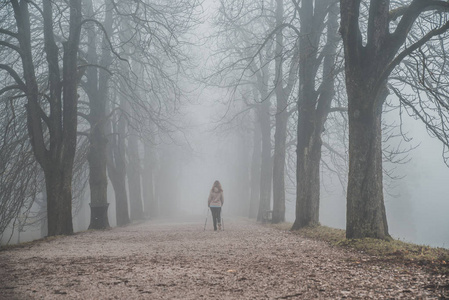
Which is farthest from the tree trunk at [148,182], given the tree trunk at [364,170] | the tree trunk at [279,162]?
the tree trunk at [364,170]

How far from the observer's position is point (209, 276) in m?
4.88

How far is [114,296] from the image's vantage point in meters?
4.02

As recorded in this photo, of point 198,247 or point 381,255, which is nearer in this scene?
point 381,255

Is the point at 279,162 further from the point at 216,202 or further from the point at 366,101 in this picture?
the point at 366,101

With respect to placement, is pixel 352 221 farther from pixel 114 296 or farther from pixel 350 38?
pixel 114 296

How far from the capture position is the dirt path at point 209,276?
407cm

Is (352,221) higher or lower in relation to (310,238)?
higher

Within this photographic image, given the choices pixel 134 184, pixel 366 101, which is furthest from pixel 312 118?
pixel 134 184

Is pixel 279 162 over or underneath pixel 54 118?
underneath

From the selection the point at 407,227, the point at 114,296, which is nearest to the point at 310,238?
the point at 114,296

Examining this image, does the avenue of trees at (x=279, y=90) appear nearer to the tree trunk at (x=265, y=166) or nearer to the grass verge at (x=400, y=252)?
the tree trunk at (x=265, y=166)

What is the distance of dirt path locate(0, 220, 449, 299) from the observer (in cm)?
407

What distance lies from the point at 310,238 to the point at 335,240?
46.0 inches

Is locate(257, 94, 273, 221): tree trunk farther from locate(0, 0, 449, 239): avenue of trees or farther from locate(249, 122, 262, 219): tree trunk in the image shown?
locate(249, 122, 262, 219): tree trunk
